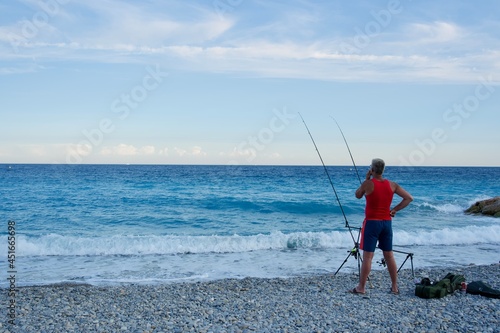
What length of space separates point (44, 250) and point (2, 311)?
5.76m

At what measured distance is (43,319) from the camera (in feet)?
17.9

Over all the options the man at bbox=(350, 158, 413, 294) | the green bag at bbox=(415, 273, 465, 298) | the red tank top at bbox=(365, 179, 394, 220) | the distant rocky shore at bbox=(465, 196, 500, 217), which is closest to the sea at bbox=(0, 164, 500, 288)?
the distant rocky shore at bbox=(465, 196, 500, 217)

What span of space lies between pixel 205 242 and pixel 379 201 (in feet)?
24.1

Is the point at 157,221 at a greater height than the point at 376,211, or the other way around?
the point at 376,211

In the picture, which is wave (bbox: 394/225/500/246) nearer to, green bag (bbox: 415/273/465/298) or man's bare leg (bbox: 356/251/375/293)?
green bag (bbox: 415/273/465/298)

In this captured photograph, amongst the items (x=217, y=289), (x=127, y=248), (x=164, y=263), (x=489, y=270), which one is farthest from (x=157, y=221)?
(x=489, y=270)

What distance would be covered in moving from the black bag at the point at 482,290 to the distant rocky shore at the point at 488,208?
14.5 meters

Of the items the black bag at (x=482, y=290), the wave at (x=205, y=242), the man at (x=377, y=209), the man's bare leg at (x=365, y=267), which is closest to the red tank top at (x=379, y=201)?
the man at (x=377, y=209)

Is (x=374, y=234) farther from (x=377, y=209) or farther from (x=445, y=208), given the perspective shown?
(x=445, y=208)

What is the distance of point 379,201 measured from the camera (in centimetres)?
589

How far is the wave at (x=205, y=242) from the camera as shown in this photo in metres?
11.4

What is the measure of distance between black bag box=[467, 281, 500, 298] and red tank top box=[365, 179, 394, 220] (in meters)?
1.78

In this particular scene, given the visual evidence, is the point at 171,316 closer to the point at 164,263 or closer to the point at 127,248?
the point at 164,263

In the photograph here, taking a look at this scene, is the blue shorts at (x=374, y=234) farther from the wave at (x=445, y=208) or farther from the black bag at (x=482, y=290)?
the wave at (x=445, y=208)
